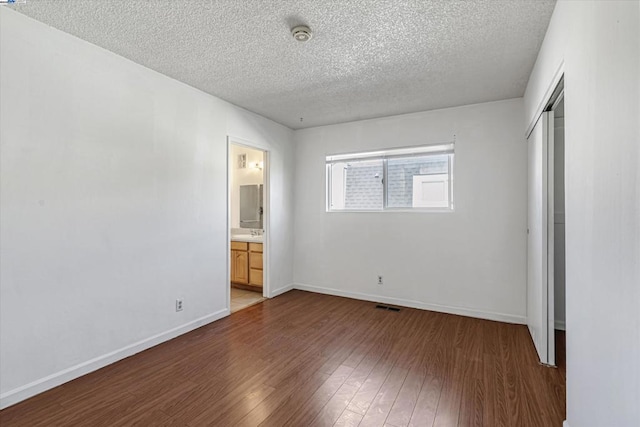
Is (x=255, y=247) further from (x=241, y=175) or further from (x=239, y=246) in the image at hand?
(x=241, y=175)

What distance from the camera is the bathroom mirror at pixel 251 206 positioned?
538 centimetres

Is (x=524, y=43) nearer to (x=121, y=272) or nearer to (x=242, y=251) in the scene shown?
(x=121, y=272)

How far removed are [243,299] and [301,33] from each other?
11.6 ft

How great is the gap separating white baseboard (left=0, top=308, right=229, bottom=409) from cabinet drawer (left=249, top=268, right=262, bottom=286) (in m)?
1.40

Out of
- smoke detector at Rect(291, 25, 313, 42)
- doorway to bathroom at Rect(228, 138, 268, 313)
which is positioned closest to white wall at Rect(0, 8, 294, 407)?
doorway to bathroom at Rect(228, 138, 268, 313)

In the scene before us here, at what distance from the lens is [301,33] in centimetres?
217

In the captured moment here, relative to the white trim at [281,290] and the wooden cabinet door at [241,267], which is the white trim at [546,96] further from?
the wooden cabinet door at [241,267]

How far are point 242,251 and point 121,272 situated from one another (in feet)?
7.60

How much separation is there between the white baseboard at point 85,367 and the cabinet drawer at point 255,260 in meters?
1.44

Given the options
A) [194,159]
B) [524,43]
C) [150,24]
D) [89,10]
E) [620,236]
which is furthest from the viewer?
[194,159]

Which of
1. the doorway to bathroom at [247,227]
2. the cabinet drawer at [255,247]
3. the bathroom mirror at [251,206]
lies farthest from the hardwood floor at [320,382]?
the bathroom mirror at [251,206]

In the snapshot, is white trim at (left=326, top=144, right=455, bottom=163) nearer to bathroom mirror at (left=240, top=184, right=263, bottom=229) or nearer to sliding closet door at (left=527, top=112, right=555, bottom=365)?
sliding closet door at (left=527, top=112, right=555, bottom=365)

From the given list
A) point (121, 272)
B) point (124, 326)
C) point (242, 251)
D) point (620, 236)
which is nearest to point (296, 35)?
point (620, 236)

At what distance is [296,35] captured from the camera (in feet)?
7.22
